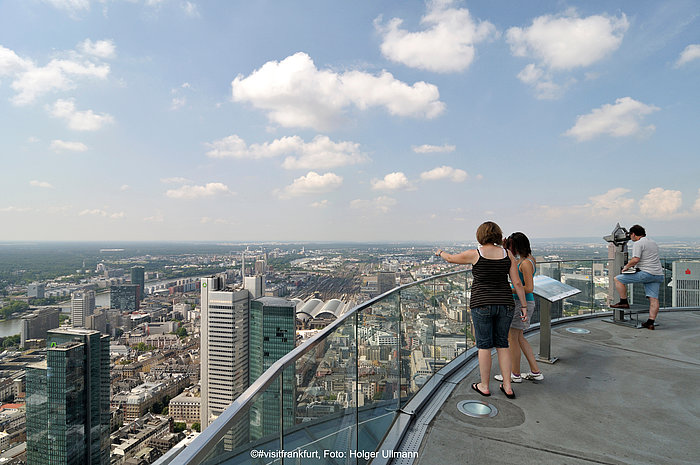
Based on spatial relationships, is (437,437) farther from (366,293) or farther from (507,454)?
(366,293)

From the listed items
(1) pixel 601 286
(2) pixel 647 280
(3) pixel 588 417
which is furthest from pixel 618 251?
(3) pixel 588 417

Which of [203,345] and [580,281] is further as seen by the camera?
[203,345]

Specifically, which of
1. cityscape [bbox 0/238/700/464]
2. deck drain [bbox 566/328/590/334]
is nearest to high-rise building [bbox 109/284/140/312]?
cityscape [bbox 0/238/700/464]

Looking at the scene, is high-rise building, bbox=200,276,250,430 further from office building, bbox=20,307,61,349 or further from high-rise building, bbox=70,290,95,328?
high-rise building, bbox=70,290,95,328

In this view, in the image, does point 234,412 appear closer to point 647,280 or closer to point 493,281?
point 493,281

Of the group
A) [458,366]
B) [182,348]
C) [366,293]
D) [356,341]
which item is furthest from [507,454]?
[182,348]
